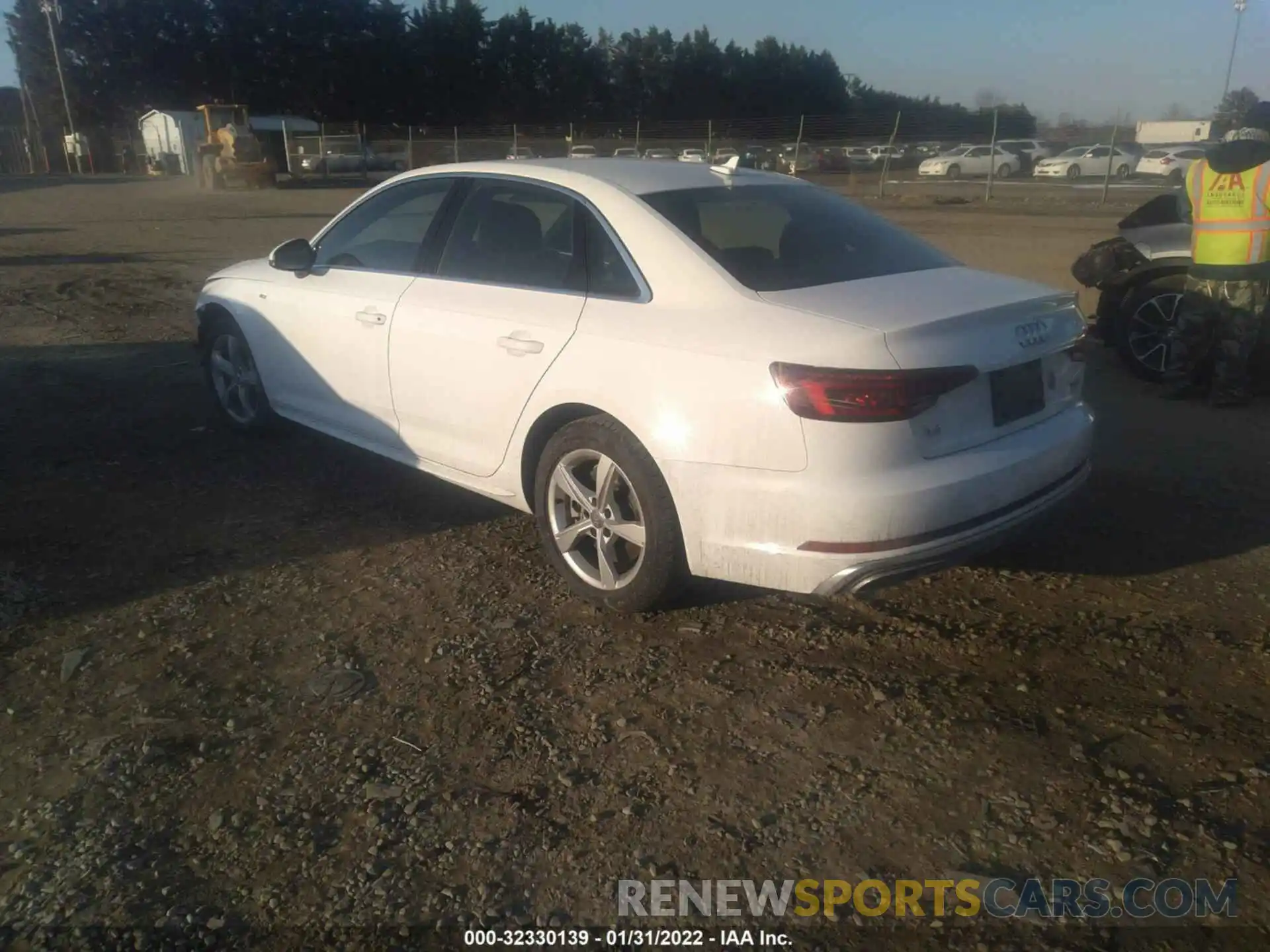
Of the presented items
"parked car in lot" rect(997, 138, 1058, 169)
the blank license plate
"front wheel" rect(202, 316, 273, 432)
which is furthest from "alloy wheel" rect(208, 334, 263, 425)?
"parked car in lot" rect(997, 138, 1058, 169)

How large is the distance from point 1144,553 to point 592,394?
2436 mm

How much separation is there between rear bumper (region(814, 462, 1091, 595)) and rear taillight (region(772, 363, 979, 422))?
0.43 metres

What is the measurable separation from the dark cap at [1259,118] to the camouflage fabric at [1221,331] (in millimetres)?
894

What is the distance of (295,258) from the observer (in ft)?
16.7

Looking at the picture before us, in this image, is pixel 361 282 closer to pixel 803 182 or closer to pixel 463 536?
pixel 463 536

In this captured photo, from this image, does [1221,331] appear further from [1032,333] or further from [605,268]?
[605,268]

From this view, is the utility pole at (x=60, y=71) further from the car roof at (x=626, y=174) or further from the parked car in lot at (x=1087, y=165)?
the car roof at (x=626, y=174)

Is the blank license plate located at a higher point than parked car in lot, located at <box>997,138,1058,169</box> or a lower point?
higher

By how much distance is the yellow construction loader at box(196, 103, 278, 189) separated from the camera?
34688 millimetres

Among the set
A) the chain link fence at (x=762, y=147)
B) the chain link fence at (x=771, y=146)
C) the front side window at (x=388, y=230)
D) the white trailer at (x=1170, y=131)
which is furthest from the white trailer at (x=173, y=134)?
the front side window at (x=388, y=230)

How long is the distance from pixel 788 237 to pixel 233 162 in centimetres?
3504

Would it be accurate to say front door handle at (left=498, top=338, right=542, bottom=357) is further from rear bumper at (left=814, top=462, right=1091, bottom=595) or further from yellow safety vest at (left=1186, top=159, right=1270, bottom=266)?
yellow safety vest at (left=1186, top=159, right=1270, bottom=266)

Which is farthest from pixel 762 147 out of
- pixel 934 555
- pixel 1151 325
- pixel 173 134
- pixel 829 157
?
pixel 173 134

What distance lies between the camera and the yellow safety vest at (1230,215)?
600cm
